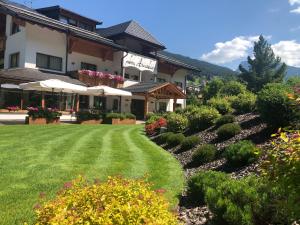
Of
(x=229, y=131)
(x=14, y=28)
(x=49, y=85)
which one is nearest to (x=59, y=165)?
(x=229, y=131)

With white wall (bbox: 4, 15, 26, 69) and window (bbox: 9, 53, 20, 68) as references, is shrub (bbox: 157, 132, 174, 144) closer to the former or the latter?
white wall (bbox: 4, 15, 26, 69)

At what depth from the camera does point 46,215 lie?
383cm

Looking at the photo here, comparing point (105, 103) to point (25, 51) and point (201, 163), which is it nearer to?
point (25, 51)

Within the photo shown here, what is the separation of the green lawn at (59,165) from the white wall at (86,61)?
785 inches

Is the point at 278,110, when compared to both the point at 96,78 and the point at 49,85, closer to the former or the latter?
the point at 49,85

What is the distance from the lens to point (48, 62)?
32.8 meters

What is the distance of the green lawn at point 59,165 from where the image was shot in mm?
7211

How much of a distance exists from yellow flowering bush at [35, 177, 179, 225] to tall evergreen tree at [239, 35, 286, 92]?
67.3 m

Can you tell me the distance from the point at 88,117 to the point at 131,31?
19.7m

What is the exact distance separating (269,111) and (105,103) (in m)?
28.4

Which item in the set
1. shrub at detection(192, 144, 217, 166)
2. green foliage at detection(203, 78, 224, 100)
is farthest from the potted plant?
green foliage at detection(203, 78, 224, 100)

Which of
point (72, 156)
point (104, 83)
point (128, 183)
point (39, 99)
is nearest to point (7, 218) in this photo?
point (128, 183)

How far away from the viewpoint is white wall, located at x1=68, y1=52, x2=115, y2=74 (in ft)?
115

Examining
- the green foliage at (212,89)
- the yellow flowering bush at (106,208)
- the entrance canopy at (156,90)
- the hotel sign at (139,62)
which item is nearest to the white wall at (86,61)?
the hotel sign at (139,62)
